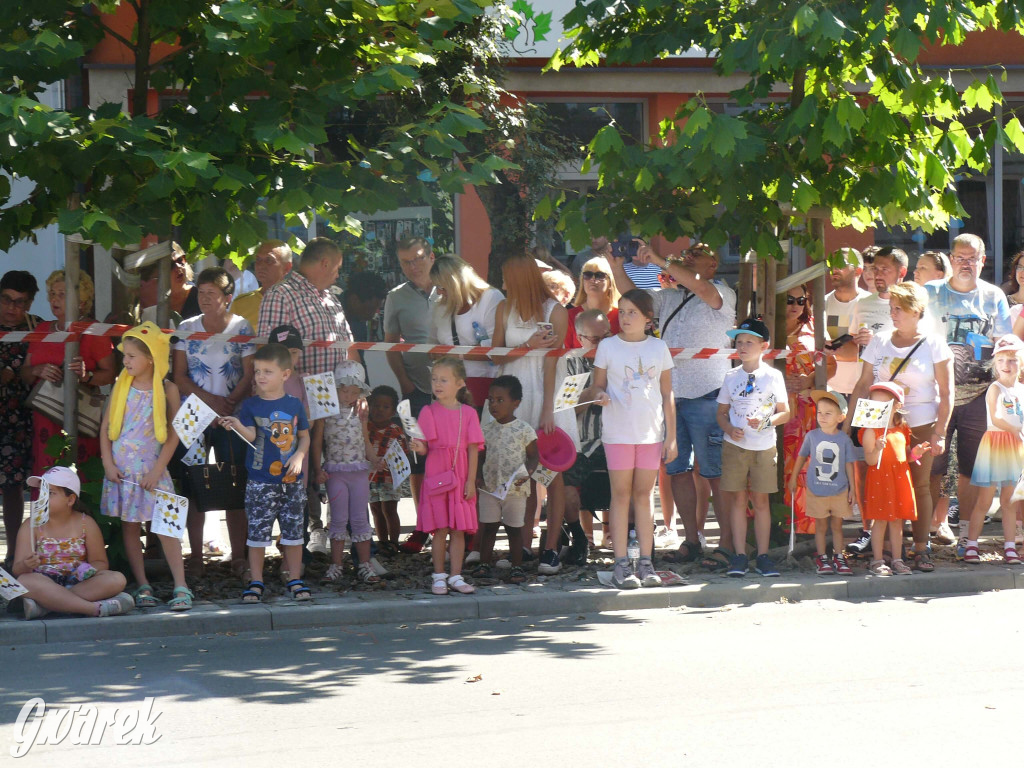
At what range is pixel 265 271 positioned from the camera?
10.3 meters

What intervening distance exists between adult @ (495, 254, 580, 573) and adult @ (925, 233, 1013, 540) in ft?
9.58

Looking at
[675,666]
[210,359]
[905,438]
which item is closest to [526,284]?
[210,359]

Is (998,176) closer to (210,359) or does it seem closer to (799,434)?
(799,434)

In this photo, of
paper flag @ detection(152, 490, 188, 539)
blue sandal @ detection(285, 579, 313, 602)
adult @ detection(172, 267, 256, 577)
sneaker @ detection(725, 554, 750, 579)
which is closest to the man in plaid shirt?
adult @ detection(172, 267, 256, 577)

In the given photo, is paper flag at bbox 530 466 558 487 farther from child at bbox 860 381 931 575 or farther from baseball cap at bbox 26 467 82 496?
baseball cap at bbox 26 467 82 496

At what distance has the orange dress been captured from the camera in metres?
9.16

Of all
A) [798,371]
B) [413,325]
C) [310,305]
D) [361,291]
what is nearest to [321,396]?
[310,305]

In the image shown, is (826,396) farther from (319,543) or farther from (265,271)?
(265,271)

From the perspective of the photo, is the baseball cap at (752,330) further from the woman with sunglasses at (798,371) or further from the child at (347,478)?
the child at (347,478)

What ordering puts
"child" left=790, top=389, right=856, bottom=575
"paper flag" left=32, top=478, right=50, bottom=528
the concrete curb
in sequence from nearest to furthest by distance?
1. the concrete curb
2. "paper flag" left=32, top=478, right=50, bottom=528
3. "child" left=790, top=389, right=856, bottom=575

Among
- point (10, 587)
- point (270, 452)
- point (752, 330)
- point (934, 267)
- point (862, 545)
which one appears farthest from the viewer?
point (934, 267)

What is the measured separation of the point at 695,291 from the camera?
9695 mm

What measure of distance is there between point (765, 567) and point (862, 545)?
1.13 meters

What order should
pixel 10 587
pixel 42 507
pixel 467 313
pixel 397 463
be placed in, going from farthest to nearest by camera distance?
pixel 467 313
pixel 397 463
pixel 42 507
pixel 10 587
